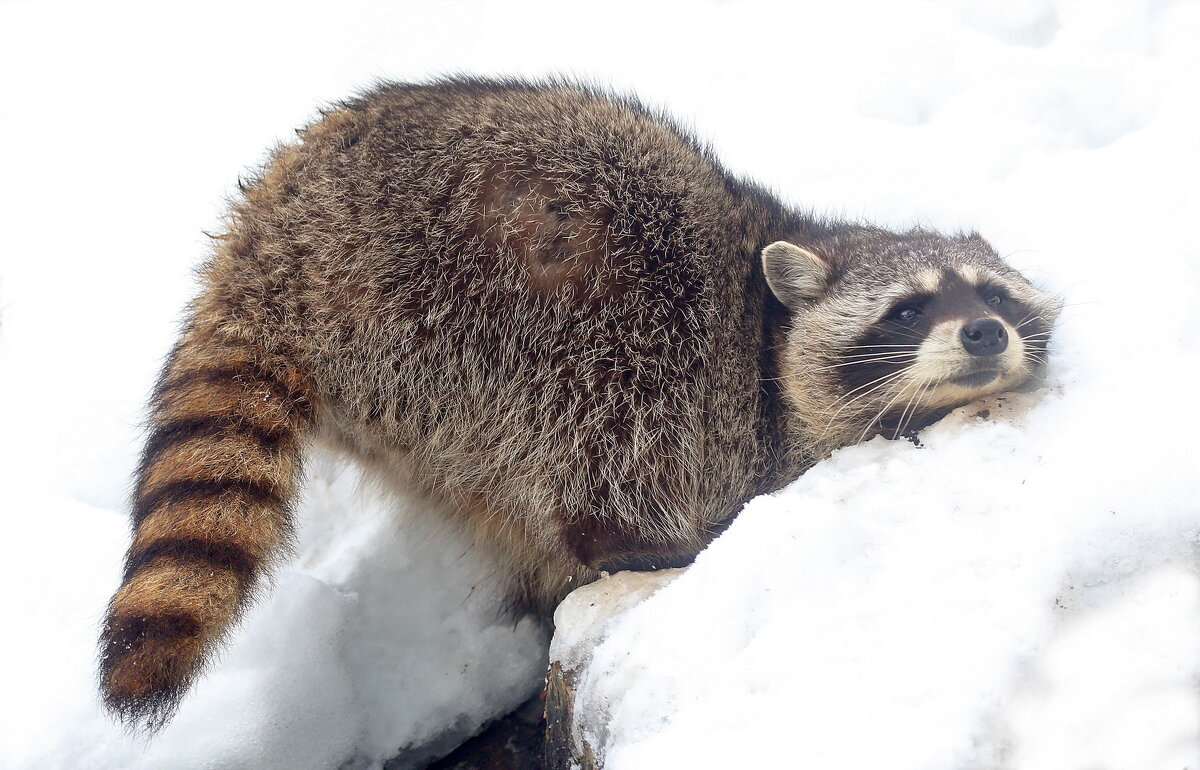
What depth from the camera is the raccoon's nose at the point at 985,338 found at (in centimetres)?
295

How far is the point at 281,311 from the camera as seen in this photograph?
3.17m

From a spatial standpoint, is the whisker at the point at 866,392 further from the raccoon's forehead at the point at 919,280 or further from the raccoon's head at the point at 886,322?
the raccoon's forehead at the point at 919,280

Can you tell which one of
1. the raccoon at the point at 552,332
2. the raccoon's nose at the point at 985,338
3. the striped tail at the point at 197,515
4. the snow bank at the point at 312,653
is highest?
the raccoon's nose at the point at 985,338

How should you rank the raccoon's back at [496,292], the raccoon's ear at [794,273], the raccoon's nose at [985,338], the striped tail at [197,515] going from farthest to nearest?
1. the raccoon's ear at [794,273]
2. the raccoon's back at [496,292]
3. the raccoon's nose at [985,338]
4. the striped tail at [197,515]

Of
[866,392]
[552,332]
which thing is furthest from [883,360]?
[552,332]

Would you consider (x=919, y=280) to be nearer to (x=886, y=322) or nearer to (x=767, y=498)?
(x=886, y=322)

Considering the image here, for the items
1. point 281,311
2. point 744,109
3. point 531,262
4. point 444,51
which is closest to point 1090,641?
point 531,262

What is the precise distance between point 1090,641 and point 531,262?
2137 mm

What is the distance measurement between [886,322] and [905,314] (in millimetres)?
81

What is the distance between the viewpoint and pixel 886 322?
3.44 m

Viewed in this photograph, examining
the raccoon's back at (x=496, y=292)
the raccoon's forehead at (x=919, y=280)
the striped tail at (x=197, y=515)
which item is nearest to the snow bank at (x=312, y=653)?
the striped tail at (x=197, y=515)

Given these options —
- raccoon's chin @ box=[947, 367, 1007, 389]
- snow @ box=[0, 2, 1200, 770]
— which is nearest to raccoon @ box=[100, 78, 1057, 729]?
raccoon's chin @ box=[947, 367, 1007, 389]

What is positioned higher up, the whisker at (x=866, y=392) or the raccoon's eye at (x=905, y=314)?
the raccoon's eye at (x=905, y=314)

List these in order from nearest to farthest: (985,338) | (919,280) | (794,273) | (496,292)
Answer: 1. (985,338)
2. (496,292)
3. (919,280)
4. (794,273)
